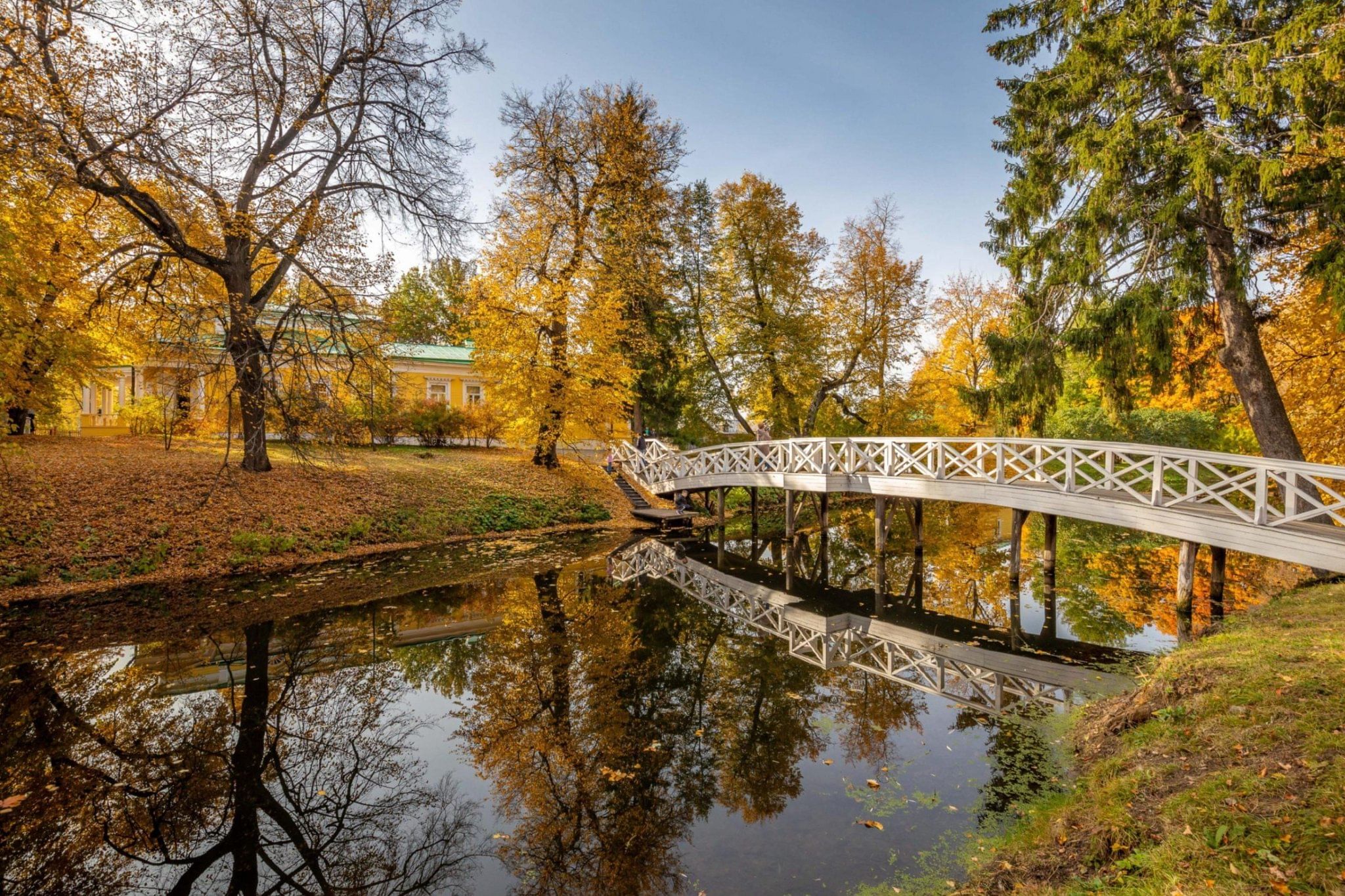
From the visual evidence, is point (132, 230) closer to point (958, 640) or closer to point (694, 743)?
point (694, 743)

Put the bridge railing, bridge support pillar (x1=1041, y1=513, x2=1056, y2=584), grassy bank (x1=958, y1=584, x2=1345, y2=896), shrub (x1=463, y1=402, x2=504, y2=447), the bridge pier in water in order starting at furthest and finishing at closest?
shrub (x1=463, y1=402, x2=504, y2=447)
the bridge pier in water
bridge support pillar (x1=1041, y1=513, x2=1056, y2=584)
the bridge railing
grassy bank (x1=958, y1=584, x2=1345, y2=896)

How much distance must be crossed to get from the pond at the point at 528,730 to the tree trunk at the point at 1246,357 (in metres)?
3.20

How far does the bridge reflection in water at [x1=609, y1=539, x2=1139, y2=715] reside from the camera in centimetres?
696

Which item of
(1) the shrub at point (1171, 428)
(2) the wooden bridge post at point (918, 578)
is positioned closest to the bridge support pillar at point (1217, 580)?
(2) the wooden bridge post at point (918, 578)

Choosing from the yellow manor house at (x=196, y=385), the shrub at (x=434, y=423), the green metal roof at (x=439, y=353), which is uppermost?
the green metal roof at (x=439, y=353)

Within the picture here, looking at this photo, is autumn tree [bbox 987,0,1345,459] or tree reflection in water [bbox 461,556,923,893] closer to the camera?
tree reflection in water [bbox 461,556,923,893]

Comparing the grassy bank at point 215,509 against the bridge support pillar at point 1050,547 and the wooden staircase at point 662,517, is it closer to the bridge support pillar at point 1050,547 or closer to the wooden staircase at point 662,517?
the wooden staircase at point 662,517

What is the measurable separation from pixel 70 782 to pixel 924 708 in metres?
8.12

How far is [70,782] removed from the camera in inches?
191

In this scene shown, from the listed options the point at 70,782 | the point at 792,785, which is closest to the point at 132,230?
the point at 70,782

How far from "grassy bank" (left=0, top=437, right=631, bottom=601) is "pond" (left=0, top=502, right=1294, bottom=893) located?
4.68 feet

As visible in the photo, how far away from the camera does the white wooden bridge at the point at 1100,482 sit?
7.47 metres

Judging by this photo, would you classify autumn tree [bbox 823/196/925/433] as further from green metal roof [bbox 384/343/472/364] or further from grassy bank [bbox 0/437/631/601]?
green metal roof [bbox 384/343/472/364]

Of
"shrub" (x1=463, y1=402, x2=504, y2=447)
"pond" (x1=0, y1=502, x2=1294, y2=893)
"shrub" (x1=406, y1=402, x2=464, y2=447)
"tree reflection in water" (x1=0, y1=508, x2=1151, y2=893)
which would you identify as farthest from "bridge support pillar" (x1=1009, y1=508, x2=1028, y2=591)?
"shrub" (x1=406, y1=402, x2=464, y2=447)
